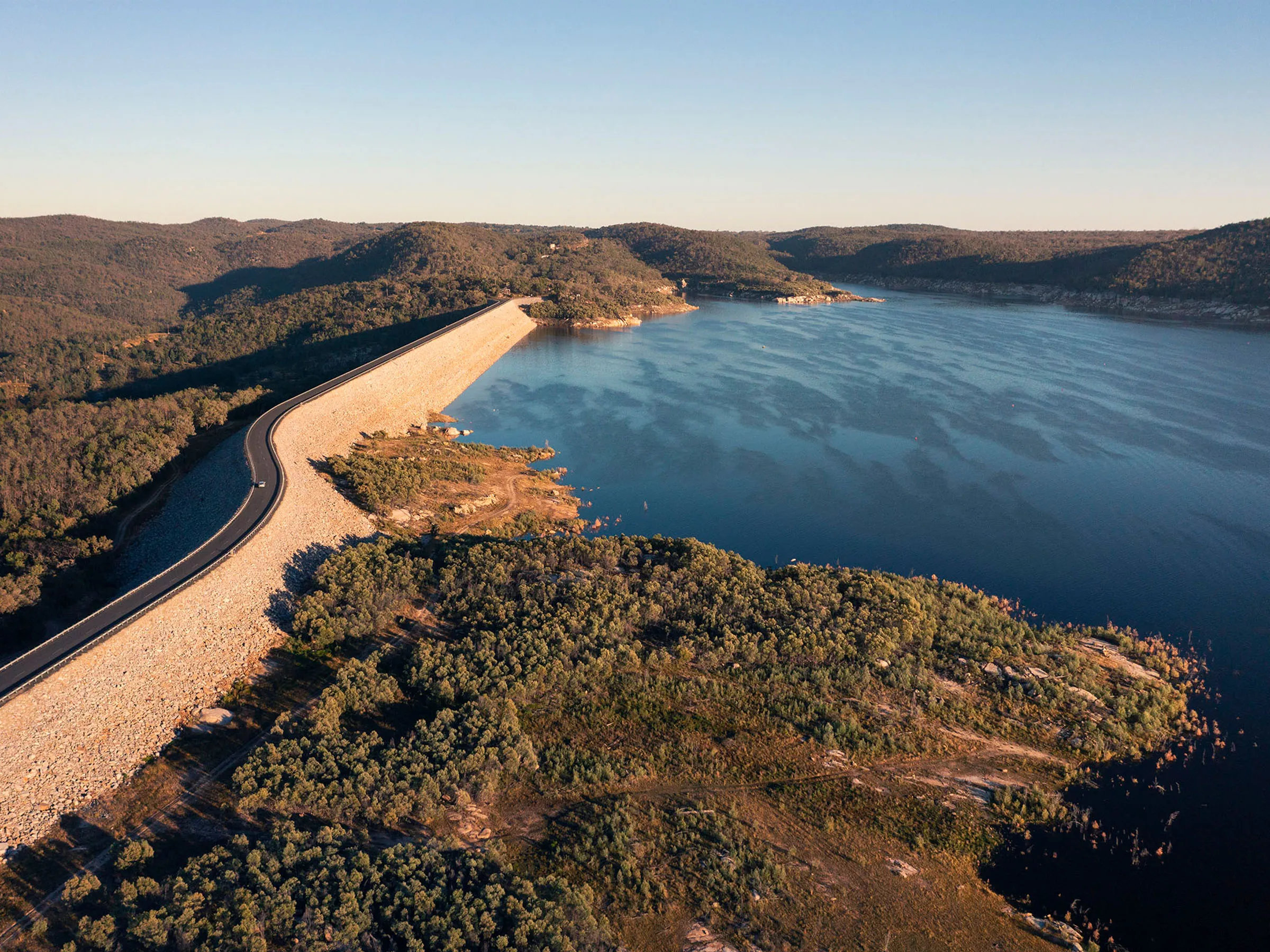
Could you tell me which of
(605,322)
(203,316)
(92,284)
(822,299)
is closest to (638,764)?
(605,322)

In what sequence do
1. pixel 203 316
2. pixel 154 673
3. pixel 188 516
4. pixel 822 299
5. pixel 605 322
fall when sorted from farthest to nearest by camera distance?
1. pixel 822 299
2. pixel 203 316
3. pixel 605 322
4. pixel 188 516
5. pixel 154 673

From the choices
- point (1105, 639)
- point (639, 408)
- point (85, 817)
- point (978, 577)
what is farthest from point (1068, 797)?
point (639, 408)

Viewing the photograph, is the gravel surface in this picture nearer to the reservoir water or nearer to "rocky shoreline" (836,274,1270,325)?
the reservoir water

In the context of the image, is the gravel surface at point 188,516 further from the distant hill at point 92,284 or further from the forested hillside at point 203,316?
the distant hill at point 92,284

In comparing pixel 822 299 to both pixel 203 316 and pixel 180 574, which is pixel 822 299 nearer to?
pixel 203 316

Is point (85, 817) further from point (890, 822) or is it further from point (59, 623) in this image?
point (890, 822)

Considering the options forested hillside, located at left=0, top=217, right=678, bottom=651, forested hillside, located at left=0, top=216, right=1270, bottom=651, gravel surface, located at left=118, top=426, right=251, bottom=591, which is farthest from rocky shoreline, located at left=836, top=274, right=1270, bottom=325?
gravel surface, located at left=118, top=426, right=251, bottom=591

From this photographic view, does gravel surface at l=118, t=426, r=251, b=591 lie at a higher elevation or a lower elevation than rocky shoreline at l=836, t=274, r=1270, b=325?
lower
